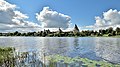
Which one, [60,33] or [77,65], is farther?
[60,33]

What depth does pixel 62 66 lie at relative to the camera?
1808 centimetres

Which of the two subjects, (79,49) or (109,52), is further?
(79,49)

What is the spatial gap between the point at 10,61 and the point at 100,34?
167 metres

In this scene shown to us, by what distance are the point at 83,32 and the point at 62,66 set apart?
173087mm

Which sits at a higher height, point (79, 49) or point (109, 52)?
point (79, 49)

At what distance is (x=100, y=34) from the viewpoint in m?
178

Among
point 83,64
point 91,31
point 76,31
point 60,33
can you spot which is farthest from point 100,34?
point 83,64

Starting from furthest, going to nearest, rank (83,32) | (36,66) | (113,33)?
1. (83,32)
2. (113,33)
3. (36,66)

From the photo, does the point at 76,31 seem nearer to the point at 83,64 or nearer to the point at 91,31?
the point at 91,31

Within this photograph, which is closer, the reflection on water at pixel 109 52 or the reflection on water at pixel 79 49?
the reflection on water at pixel 109 52

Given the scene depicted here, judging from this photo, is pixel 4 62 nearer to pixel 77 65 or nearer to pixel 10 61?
pixel 10 61

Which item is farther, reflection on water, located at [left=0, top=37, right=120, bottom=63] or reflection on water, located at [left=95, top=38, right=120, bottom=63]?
reflection on water, located at [left=0, top=37, right=120, bottom=63]

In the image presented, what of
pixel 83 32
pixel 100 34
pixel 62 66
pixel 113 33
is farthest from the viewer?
pixel 83 32

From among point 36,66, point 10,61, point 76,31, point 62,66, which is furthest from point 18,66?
point 76,31
